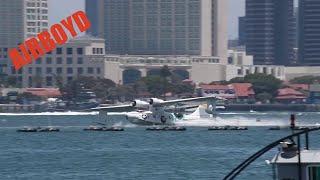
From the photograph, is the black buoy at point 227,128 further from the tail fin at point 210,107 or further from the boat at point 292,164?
the boat at point 292,164

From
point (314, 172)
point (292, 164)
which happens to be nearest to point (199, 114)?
point (314, 172)

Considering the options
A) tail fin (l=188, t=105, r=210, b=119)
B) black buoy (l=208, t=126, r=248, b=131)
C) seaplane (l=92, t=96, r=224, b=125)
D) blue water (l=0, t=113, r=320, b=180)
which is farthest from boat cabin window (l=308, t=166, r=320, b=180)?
tail fin (l=188, t=105, r=210, b=119)

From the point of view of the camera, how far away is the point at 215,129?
119m

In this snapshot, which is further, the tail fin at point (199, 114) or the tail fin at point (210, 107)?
the tail fin at point (210, 107)

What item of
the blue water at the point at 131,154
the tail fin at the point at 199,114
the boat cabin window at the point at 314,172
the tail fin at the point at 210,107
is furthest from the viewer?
the tail fin at the point at 210,107

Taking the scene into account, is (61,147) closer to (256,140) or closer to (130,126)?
(256,140)

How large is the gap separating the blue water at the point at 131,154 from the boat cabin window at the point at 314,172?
41.3 ft

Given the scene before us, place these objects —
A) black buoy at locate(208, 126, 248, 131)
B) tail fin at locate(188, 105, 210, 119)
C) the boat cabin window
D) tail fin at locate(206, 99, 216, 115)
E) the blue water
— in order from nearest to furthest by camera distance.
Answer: the boat cabin window < the blue water < black buoy at locate(208, 126, 248, 131) < tail fin at locate(188, 105, 210, 119) < tail fin at locate(206, 99, 216, 115)

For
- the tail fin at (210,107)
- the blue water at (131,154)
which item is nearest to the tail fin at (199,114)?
the tail fin at (210,107)

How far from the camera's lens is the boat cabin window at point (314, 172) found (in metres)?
23.1

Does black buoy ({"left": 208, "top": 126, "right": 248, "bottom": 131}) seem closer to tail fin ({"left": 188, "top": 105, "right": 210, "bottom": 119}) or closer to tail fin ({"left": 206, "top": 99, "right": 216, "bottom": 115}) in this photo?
tail fin ({"left": 188, "top": 105, "right": 210, "bottom": 119})

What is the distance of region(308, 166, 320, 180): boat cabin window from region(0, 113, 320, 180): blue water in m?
12.6

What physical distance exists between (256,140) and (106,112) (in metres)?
38.8

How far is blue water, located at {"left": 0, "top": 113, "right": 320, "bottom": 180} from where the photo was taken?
5859cm
